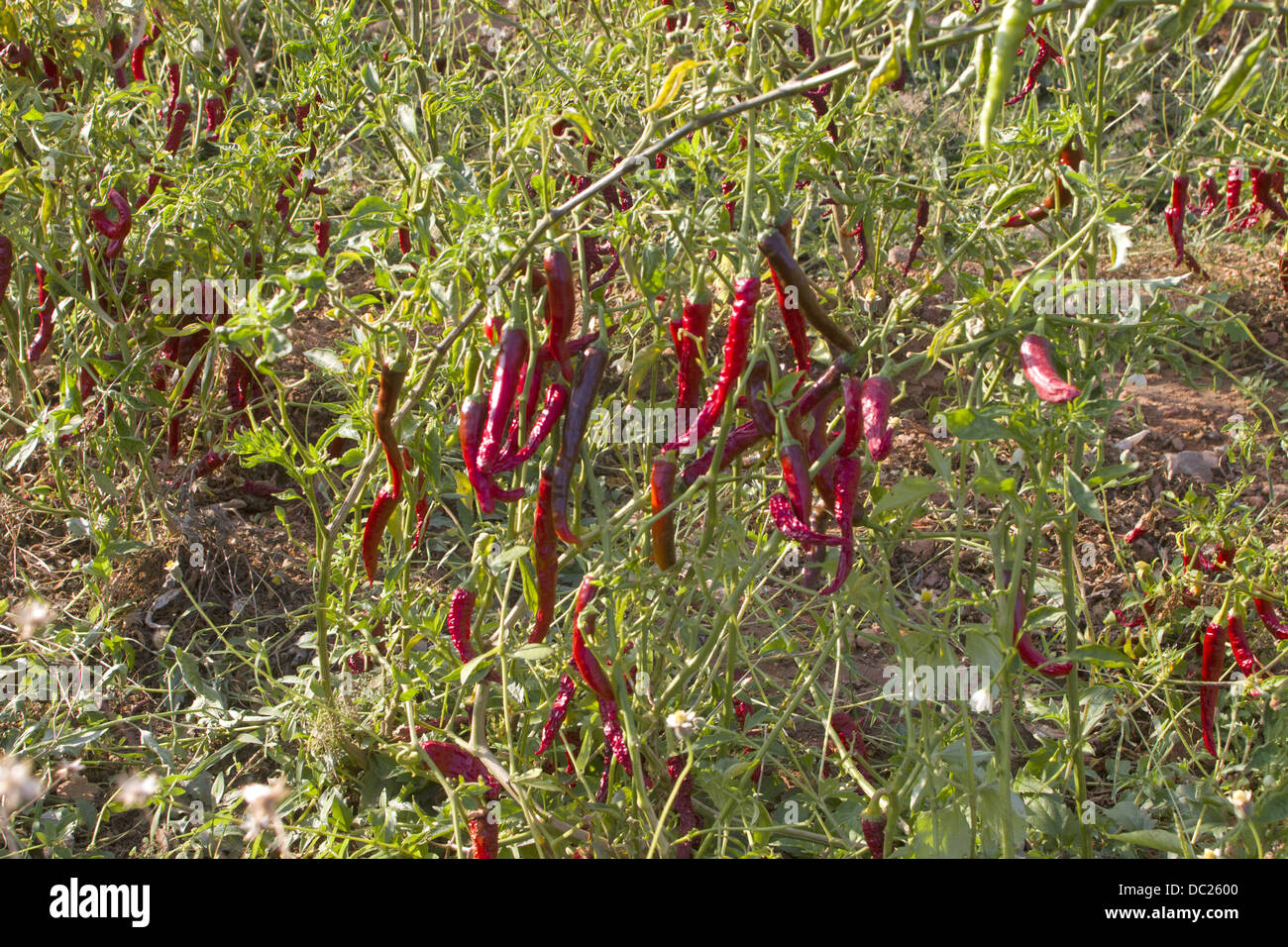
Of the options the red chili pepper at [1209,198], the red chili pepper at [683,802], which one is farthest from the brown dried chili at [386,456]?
the red chili pepper at [1209,198]

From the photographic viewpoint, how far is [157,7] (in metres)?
3.08

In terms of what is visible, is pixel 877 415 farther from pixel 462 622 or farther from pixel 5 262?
pixel 5 262

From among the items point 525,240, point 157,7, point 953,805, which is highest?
point 157,7

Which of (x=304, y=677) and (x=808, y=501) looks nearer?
(x=808, y=501)

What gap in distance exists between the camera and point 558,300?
5.43ft

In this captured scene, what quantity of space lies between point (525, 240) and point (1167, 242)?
139 inches

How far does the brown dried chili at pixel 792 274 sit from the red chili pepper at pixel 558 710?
2.62ft

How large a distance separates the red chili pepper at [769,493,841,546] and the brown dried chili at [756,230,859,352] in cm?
28

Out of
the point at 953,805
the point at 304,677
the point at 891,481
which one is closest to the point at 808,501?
the point at 953,805

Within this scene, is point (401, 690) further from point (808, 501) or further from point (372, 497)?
point (808, 501)

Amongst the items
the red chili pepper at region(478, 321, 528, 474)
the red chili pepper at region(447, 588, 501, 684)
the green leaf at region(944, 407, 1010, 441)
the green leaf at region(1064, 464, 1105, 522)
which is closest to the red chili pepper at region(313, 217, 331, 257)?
the red chili pepper at region(447, 588, 501, 684)

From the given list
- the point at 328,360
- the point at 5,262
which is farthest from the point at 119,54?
the point at 328,360

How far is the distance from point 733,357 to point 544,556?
47 cm

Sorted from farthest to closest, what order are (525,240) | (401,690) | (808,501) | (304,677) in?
1. (304,677)
2. (401,690)
3. (808,501)
4. (525,240)
